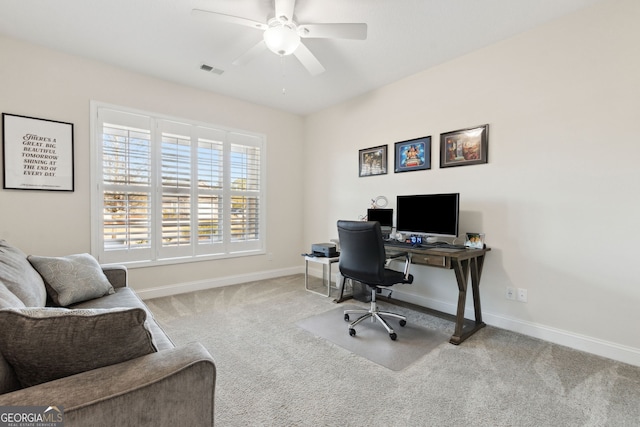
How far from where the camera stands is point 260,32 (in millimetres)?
2434

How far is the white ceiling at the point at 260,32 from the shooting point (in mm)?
2201

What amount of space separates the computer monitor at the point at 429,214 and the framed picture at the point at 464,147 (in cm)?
48

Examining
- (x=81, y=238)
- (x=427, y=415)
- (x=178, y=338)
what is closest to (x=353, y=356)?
(x=427, y=415)

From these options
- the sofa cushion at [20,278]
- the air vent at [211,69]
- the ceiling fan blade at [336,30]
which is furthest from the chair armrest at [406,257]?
the air vent at [211,69]

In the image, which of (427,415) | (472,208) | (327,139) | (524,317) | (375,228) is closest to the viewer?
(427,415)

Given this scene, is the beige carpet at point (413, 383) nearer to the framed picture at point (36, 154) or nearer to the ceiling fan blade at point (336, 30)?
the framed picture at point (36, 154)

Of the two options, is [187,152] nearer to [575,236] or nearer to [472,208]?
[472,208]

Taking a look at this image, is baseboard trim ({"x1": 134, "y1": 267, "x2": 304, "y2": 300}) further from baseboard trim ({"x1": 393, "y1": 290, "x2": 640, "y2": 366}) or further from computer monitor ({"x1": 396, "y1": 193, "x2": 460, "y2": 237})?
baseboard trim ({"x1": 393, "y1": 290, "x2": 640, "y2": 366})

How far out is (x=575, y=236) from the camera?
2283 mm

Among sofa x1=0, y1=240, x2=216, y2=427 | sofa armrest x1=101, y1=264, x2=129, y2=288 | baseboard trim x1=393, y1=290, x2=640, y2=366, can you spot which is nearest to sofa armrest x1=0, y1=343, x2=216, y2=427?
sofa x1=0, y1=240, x2=216, y2=427

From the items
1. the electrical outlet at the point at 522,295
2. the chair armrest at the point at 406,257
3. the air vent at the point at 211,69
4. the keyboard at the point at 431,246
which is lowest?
the electrical outlet at the point at 522,295

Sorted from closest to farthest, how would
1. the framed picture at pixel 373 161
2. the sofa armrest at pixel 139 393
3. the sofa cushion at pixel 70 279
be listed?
the sofa armrest at pixel 139 393
the sofa cushion at pixel 70 279
the framed picture at pixel 373 161

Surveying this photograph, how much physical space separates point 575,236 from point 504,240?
50 cm

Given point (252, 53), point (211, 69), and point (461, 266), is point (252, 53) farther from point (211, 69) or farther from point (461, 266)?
point (461, 266)
